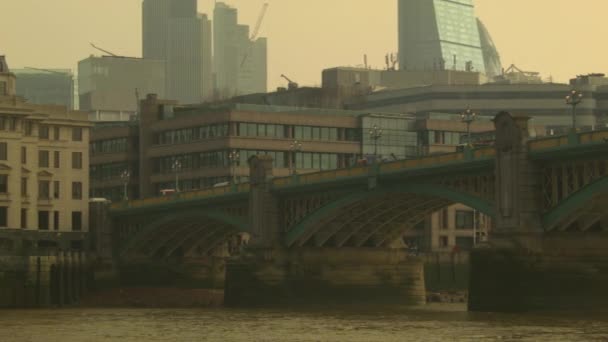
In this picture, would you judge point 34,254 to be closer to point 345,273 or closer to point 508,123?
point 345,273

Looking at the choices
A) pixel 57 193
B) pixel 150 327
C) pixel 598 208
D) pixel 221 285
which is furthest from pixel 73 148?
pixel 598 208

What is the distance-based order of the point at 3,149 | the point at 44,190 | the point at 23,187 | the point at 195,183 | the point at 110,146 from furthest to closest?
the point at 110,146
the point at 195,183
the point at 44,190
the point at 23,187
the point at 3,149

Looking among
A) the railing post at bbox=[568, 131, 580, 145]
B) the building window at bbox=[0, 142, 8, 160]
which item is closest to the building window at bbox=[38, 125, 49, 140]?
the building window at bbox=[0, 142, 8, 160]

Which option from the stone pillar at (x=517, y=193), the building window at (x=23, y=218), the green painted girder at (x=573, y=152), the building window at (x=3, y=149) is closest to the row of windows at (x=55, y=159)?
the building window at (x=3, y=149)

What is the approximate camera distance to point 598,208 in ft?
316

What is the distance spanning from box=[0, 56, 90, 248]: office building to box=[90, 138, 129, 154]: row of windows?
39.4 meters

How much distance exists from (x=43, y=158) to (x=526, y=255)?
62.7 metres

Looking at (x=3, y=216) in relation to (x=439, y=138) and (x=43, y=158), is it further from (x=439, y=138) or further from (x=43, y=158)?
(x=439, y=138)

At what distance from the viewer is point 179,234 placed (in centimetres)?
15175

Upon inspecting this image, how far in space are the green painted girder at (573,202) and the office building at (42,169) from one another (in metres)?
58.3

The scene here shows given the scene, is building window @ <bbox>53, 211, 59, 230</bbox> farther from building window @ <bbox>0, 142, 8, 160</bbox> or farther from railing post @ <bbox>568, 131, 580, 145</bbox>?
railing post @ <bbox>568, 131, 580, 145</bbox>

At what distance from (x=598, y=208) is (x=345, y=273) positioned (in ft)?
112

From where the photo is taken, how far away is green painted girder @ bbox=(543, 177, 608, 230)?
9206cm

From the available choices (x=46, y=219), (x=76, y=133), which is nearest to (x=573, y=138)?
(x=46, y=219)
